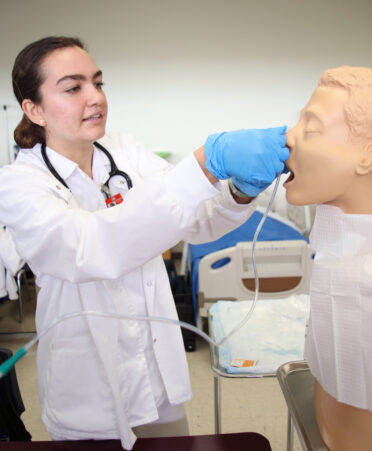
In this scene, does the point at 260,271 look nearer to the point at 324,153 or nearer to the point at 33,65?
the point at 324,153

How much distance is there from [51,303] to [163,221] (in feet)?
1.61

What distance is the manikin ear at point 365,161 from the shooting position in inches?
32.7

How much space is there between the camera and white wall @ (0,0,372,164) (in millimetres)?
3699

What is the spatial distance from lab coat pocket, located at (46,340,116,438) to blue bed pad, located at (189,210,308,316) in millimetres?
1376

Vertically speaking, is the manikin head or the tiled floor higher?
the manikin head

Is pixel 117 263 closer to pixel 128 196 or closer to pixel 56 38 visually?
pixel 128 196

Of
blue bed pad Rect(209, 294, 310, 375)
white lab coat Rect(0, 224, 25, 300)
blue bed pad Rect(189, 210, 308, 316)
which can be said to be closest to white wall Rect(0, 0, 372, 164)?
blue bed pad Rect(189, 210, 308, 316)

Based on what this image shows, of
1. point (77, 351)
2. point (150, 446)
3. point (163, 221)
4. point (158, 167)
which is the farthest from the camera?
point (158, 167)

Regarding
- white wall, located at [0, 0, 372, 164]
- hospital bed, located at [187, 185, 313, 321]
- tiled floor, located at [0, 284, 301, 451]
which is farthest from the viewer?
white wall, located at [0, 0, 372, 164]

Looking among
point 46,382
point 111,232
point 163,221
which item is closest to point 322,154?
point 163,221

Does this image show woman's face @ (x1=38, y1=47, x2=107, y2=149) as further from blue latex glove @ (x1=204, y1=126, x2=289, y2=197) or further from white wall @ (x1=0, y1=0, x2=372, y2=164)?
white wall @ (x1=0, y1=0, x2=372, y2=164)

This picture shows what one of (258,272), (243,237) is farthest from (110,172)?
(243,237)

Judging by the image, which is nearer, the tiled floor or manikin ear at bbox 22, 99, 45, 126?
manikin ear at bbox 22, 99, 45, 126

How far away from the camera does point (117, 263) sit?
834 mm
